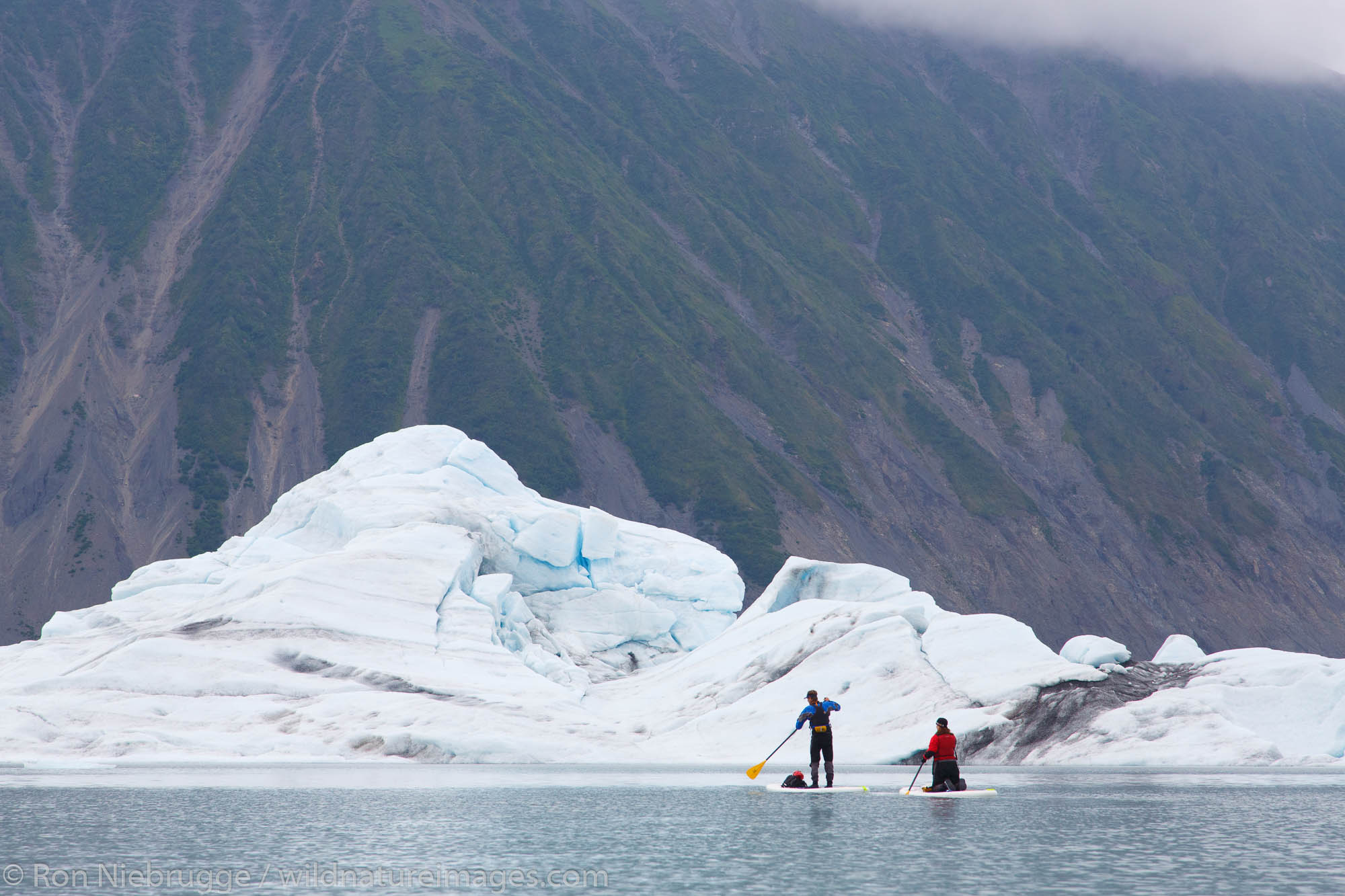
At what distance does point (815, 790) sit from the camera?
1313 inches

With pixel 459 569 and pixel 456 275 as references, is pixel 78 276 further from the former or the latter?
pixel 459 569

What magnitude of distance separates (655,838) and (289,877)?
6.69 metres

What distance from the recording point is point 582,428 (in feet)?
582

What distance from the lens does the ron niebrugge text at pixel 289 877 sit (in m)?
18.4

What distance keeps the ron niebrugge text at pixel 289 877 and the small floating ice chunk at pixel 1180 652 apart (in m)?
40.4

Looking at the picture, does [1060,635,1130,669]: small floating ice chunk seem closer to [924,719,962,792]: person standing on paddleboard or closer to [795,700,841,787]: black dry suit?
[924,719,962,792]: person standing on paddleboard

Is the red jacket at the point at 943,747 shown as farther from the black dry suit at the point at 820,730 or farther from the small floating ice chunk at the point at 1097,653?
the small floating ice chunk at the point at 1097,653

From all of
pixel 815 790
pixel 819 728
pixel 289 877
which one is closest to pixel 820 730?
pixel 819 728

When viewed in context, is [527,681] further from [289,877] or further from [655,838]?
[289,877]

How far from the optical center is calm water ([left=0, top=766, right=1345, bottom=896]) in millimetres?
18672

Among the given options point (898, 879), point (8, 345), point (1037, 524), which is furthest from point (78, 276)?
point (898, 879)

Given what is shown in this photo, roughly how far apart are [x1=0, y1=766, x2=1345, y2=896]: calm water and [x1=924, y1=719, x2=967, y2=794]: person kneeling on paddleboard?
2.69ft

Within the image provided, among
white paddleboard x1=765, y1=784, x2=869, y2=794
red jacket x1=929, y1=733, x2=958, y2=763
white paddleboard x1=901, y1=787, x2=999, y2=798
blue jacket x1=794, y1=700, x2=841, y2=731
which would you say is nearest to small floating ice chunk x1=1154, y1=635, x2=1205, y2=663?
white paddleboard x1=901, y1=787, x2=999, y2=798

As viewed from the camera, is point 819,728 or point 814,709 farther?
point 819,728
